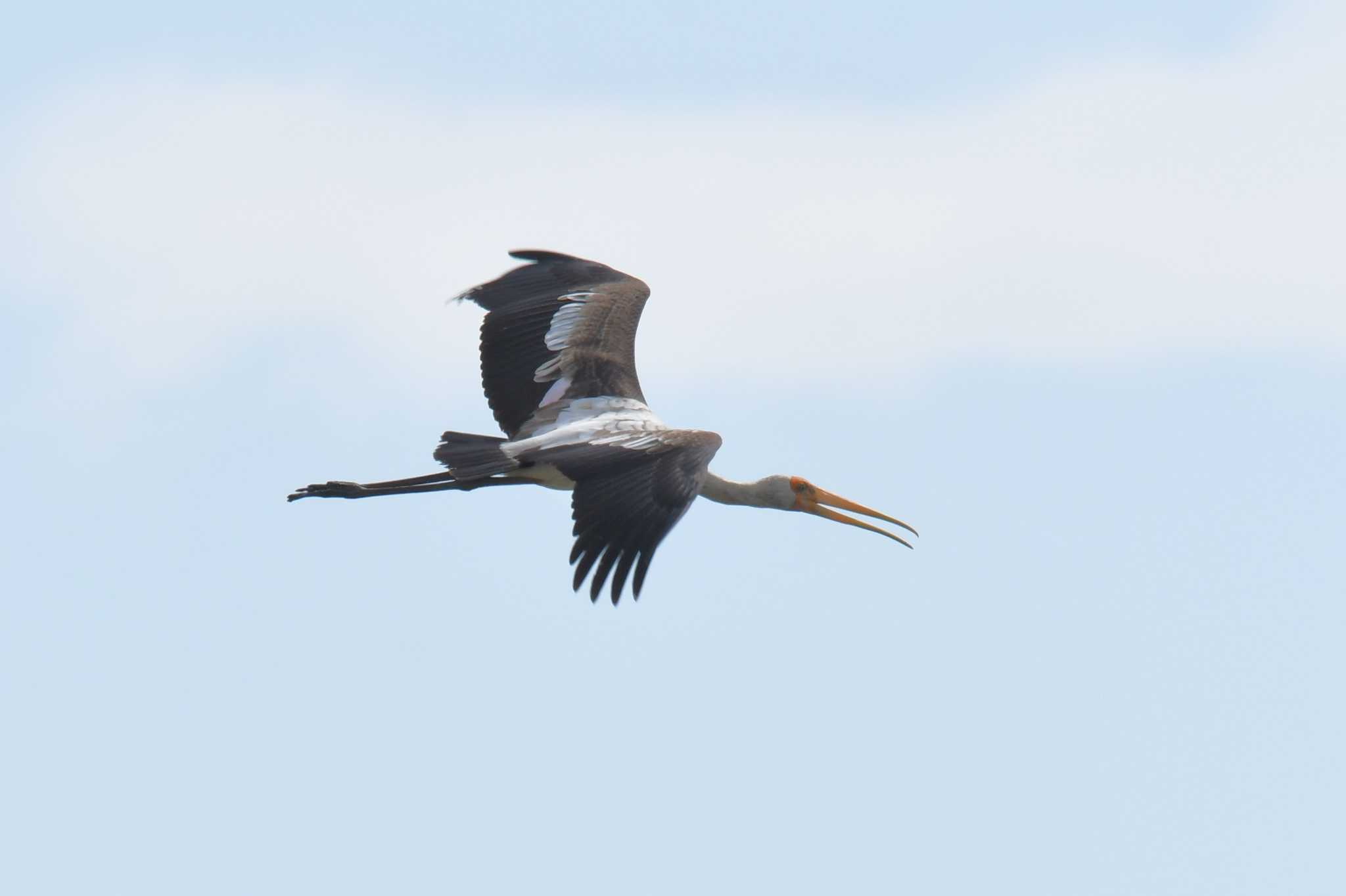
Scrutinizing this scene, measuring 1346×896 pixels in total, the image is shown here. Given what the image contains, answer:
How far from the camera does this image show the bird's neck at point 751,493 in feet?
68.5

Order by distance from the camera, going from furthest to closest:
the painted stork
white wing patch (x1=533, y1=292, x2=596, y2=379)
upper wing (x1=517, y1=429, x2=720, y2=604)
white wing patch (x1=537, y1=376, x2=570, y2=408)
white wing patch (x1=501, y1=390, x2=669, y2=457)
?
white wing patch (x1=533, y1=292, x2=596, y2=379) < white wing patch (x1=537, y1=376, x2=570, y2=408) < white wing patch (x1=501, y1=390, x2=669, y2=457) < the painted stork < upper wing (x1=517, y1=429, x2=720, y2=604)

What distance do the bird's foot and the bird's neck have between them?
11.0 feet

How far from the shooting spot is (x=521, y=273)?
21672 mm

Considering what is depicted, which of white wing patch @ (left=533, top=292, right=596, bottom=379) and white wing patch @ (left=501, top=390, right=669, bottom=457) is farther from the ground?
white wing patch @ (left=533, top=292, right=596, bottom=379)

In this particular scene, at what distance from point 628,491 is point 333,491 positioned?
4.45m

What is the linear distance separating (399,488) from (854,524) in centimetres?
468

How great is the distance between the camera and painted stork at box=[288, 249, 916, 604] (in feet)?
52.6

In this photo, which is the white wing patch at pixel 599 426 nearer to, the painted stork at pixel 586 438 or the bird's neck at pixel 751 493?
the painted stork at pixel 586 438

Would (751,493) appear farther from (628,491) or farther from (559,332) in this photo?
(628,491)

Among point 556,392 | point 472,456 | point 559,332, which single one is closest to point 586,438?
point 472,456

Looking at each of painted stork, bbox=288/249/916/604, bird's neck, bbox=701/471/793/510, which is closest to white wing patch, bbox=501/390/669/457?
painted stork, bbox=288/249/916/604

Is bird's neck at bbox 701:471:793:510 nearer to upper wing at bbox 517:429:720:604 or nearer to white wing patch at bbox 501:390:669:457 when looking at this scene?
white wing patch at bbox 501:390:669:457

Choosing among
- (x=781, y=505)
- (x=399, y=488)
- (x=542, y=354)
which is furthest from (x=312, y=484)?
(x=781, y=505)

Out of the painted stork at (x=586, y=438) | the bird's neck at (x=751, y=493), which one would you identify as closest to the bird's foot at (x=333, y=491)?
the painted stork at (x=586, y=438)
